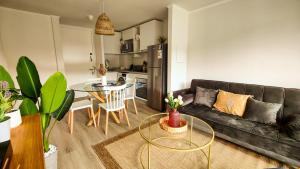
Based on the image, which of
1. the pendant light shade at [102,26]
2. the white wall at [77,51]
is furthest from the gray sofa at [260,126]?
the white wall at [77,51]

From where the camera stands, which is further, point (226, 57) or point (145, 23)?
point (145, 23)

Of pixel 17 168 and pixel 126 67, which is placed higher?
pixel 126 67

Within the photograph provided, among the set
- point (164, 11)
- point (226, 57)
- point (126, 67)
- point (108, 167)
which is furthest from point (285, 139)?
point (126, 67)

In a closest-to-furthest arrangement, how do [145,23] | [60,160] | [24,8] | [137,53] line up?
[60,160], [24,8], [145,23], [137,53]

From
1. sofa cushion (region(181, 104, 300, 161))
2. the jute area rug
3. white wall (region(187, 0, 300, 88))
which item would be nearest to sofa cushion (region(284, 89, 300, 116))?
white wall (region(187, 0, 300, 88))

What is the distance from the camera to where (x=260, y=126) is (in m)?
1.86

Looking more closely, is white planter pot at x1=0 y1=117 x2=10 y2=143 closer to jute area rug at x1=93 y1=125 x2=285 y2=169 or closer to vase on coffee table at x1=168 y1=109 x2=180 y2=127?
jute area rug at x1=93 y1=125 x2=285 y2=169

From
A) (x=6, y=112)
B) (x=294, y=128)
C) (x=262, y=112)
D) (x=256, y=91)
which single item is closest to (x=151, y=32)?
(x=256, y=91)

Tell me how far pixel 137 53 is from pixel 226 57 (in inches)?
112

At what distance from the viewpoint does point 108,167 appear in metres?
1.63

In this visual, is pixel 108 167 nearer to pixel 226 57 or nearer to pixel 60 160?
pixel 60 160

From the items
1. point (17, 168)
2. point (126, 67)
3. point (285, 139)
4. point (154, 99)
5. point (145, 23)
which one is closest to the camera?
point (17, 168)

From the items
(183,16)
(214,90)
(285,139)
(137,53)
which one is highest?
(183,16)

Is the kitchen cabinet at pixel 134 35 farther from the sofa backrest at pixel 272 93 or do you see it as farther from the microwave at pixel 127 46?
the sofa backrest at pixel 272 93
